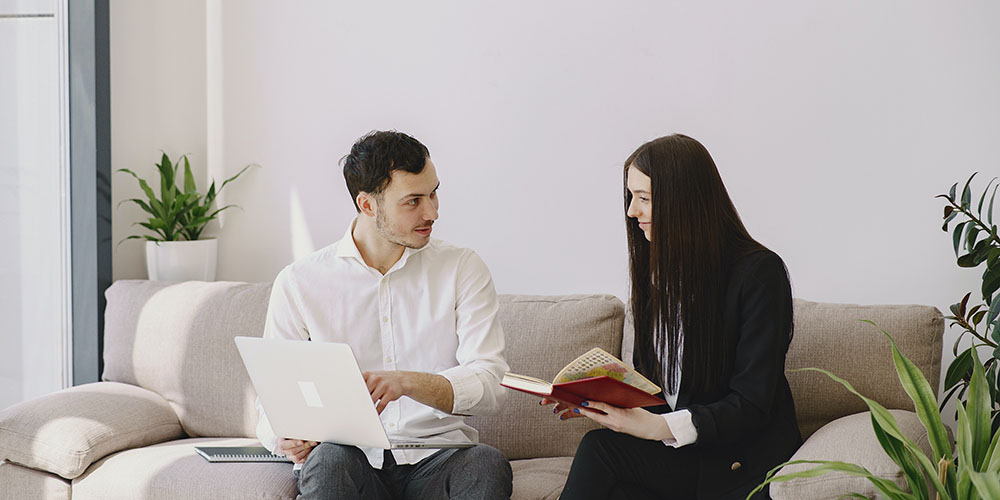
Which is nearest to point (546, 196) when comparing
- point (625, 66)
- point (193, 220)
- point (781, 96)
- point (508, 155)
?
point (508, 155)

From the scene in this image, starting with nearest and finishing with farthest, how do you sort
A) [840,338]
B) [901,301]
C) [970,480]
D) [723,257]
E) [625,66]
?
[970,480] < [723,257] < [840,338] < [901,301] < [625,66]

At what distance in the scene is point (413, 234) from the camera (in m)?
2.34

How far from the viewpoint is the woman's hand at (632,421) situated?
202cm

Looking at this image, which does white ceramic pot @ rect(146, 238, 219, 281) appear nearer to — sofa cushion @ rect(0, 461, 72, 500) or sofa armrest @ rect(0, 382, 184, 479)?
sofa armrest @ rect(0, 382, 184, 479)

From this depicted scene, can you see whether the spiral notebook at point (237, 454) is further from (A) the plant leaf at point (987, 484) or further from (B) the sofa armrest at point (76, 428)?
(A) the plant leaf at point (987, 484)

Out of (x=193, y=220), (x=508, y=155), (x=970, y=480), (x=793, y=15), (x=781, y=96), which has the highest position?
(x=793, y=15)

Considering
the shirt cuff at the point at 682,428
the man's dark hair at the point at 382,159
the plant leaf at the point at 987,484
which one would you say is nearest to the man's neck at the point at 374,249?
the man's dark hair at the point at 382,159

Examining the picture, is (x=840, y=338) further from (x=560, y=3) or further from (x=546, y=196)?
(x=560, y=3)

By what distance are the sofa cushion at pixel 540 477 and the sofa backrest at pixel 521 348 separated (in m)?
0.08

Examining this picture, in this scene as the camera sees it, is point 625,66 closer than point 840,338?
No

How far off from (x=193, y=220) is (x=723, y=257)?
2036 mm

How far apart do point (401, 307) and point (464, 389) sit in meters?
0.32

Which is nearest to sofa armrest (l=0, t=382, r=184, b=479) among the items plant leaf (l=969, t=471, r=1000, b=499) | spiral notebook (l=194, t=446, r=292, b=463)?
spiral notebook (l=194, t=446, r=292, b=463)

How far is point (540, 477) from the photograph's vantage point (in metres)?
2.42
